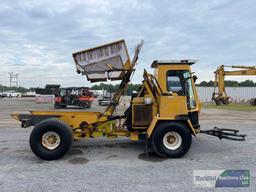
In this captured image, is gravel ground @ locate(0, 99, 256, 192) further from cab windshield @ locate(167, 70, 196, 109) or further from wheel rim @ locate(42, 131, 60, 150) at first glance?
cab windshield @ locate(167, 70, 196, 109)

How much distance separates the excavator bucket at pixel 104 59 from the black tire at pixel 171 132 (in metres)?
1.98

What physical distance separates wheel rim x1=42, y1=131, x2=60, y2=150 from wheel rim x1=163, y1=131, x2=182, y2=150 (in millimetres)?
2768

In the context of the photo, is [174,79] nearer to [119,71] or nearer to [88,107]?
[119,71]

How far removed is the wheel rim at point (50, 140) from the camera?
7.22m

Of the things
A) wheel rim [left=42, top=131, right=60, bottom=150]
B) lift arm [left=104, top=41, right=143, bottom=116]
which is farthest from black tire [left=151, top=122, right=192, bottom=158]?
wheel rim [left=42, top=131, right=60, bottom=150]

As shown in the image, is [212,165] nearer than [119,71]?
Yes

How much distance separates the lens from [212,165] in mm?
6660

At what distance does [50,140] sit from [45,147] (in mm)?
210

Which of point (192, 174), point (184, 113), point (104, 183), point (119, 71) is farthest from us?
point (119, 71)

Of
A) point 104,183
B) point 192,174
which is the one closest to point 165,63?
point 192,174

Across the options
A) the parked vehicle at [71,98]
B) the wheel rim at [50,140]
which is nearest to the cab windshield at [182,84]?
the wheel rim at [50,140]

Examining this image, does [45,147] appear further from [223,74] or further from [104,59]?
[223,74]

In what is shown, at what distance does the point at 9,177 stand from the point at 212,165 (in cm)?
446

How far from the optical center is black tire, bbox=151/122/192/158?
727cm
